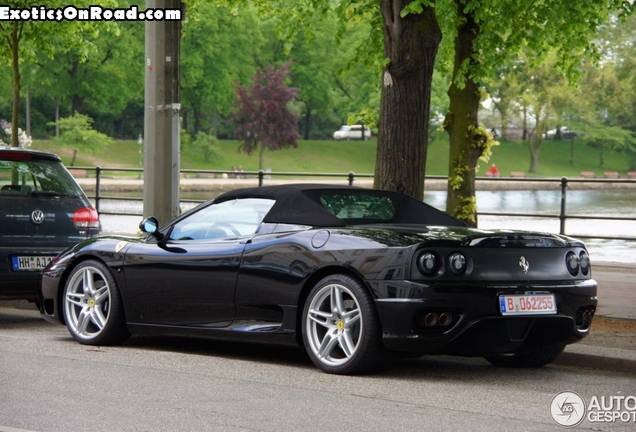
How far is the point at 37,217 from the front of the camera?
34.4 feet

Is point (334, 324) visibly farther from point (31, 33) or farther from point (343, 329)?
point (31, 33)

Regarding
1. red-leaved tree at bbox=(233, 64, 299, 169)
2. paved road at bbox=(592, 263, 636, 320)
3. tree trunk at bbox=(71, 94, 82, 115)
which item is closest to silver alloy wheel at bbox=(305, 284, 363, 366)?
paved road at bbox=(592, 263, 636, 320)

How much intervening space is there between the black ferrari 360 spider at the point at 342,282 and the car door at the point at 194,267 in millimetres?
11

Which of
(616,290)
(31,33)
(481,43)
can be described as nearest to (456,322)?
(616,290)

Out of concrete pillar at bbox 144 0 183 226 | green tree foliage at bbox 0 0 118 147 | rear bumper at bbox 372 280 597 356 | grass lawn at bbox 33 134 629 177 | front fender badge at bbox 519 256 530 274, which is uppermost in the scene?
green tree foliage at bbox 0 0 118 147

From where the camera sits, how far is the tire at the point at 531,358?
7.94m

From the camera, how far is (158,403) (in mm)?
6309

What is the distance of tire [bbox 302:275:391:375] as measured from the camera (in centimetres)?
712

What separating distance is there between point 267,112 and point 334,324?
70413mm

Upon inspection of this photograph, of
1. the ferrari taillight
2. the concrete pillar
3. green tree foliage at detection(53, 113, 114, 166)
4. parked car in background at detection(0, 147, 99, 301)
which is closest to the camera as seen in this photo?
parked car in background at detection(0, 147, 99, 301)

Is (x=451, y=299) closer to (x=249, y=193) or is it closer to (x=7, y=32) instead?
(x=249, y=193)

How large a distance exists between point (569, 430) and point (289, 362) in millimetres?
2752

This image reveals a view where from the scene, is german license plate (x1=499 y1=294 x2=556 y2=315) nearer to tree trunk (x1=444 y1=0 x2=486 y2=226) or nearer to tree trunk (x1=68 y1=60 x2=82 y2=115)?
tree trunk (x1=444 y1=0 x2=486 y2=226)

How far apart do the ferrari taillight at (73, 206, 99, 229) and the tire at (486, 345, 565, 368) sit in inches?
172
